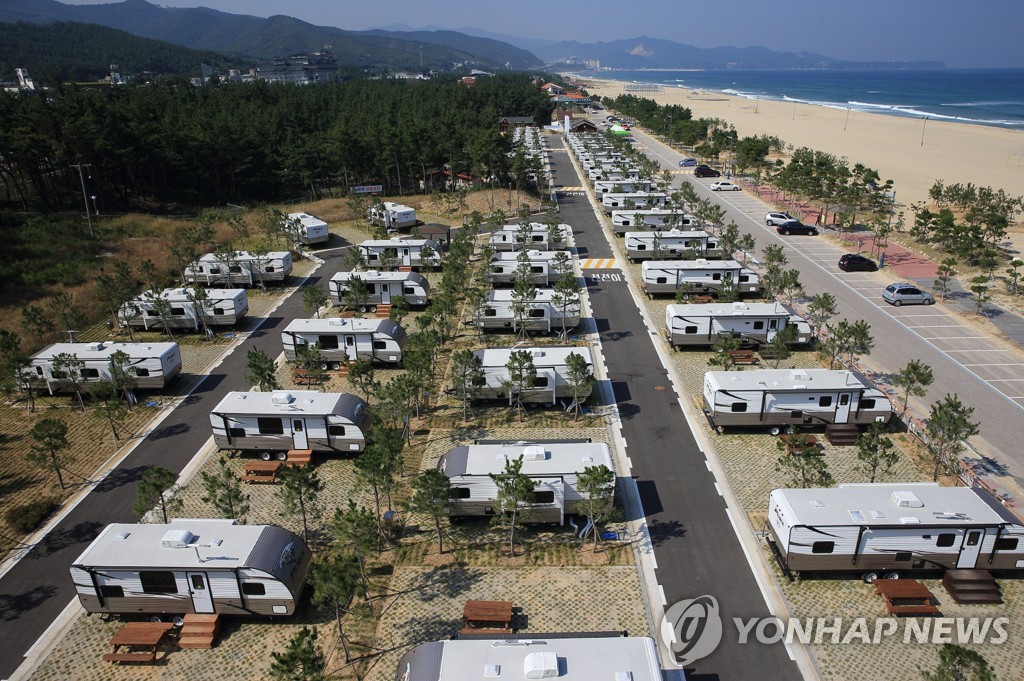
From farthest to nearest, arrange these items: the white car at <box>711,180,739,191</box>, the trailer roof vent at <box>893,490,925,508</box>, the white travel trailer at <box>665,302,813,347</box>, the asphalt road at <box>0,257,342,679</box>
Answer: the white car at <box>711,180,739,191</box> < the white travel trailer at <box>665,302,813,347</box> < the trailer roof vent at <box>893,490,925,508</box> < the asphalt road at <box>0,257,342,679</box>

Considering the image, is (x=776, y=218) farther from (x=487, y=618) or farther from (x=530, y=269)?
(x=487, y=618)

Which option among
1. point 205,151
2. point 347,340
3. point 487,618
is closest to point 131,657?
point 487,618

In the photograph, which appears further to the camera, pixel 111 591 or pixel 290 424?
pixel 290 424

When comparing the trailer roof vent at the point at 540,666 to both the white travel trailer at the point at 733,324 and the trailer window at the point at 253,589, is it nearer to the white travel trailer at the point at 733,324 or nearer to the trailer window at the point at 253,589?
the trailer window at the point at 253,589

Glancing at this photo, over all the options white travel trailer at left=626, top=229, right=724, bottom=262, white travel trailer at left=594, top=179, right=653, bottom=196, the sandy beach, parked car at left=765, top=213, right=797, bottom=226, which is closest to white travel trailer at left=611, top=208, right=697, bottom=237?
white travel trailer at left=626, top=229, right=724, bottom=262

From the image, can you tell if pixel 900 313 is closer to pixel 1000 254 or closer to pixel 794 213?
pixel 1000 254

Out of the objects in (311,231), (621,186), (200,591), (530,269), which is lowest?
(200,591)

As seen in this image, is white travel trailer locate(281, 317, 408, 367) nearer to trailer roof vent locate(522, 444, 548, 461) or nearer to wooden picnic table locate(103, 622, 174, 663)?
trailer roof vent locate(522, 444, 548, 461)
